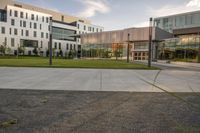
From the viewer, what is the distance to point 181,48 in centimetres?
4866

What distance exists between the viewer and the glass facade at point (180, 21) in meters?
61.6

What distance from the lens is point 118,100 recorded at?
24.8 feet

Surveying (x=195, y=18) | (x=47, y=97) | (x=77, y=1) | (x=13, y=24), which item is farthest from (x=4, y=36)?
(x=47, y=97)

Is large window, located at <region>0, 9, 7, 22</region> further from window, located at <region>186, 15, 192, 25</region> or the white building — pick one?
window, located at <region>186, 15, 192, 25</region>

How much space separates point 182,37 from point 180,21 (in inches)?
746

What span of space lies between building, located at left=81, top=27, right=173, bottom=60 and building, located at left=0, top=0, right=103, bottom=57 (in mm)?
17295

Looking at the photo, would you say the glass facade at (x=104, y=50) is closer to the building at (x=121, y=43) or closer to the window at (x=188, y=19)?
the building at (x=121, y=43)

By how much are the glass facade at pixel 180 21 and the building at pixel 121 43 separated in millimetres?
5121

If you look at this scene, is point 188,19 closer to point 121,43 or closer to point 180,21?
point 180,21

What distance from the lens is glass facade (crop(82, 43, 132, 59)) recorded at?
218ft

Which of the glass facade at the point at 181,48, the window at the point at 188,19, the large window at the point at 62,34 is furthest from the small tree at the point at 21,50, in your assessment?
Result: the window at the point at 188,19

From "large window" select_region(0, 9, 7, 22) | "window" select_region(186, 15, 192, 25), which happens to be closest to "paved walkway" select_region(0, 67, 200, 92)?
"window" select_region(186, 15, 192, 25)

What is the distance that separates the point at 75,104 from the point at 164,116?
2756mm

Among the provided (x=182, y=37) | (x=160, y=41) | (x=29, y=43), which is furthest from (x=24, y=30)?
(x=182, y=37)
